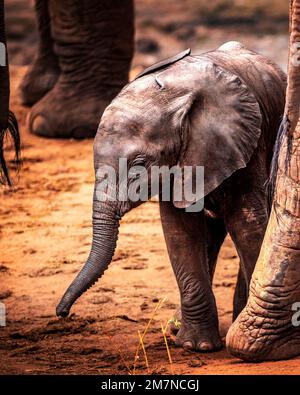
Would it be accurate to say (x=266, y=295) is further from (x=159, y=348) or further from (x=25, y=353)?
(x=25, y=353)

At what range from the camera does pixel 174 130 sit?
4.77 m

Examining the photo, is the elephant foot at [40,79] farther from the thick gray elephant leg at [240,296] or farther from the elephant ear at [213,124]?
the elephant ear at [213,124]

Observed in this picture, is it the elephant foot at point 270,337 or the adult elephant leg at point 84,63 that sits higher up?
the adult elephant leg at point 84,63

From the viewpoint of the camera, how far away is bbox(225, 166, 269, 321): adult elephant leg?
16.3ft

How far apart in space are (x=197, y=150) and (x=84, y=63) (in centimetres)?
408

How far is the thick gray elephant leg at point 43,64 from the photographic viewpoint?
9.25 metres

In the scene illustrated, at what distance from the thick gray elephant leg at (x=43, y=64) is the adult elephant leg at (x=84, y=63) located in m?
0.42
